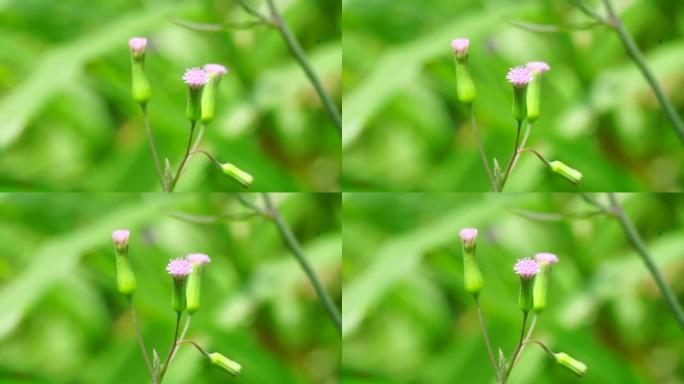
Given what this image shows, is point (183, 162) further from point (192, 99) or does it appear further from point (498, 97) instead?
point (498, 97)

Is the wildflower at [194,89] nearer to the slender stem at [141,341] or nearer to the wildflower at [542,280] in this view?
the slender stem at [141,341]

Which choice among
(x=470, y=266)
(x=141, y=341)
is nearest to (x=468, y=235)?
(x=470, y=266)

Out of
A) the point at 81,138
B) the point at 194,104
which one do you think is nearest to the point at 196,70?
the point at 194,104

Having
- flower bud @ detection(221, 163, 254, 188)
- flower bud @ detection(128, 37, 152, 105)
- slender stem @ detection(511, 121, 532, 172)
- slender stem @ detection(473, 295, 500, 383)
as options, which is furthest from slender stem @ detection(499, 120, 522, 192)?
flower bud @ detection(128, 37, 152, 105)

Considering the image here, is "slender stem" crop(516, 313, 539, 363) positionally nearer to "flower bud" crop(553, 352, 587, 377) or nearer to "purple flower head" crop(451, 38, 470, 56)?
"flower bud" crop(553, 352, 587, 377)

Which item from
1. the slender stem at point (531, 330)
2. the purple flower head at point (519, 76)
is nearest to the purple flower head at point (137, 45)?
the purple flower head at point (519, 76)
